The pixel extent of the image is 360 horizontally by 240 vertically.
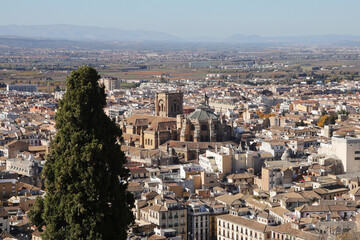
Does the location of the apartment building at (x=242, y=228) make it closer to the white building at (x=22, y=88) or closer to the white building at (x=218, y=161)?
the white building at (x=218, y=161)

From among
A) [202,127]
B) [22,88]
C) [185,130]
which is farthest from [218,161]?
[22,88]

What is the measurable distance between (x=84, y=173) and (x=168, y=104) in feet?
154

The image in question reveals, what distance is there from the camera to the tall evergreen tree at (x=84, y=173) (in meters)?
15.7

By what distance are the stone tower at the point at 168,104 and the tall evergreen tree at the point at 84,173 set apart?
46.0 m

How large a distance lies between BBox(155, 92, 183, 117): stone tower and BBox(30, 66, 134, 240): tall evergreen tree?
45954mm

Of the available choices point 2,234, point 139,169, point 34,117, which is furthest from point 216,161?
point 34,117

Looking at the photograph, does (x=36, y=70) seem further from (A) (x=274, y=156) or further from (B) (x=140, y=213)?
(B) (x=140, y=213)

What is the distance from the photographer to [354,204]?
119ft

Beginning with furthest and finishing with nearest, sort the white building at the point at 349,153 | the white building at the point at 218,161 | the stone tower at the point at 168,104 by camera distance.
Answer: the stone tower at the point at 168,104, the white building at the point at 349,153, the white building at the point at 218,161

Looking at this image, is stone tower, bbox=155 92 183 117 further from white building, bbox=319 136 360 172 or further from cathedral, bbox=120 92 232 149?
white building, bbox=319 136 360 172

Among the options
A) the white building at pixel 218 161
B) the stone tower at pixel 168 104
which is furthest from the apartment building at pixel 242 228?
the stone tower at pixel 168 104

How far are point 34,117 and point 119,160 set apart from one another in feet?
217

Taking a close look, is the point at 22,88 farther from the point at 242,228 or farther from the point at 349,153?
the point at 242,228

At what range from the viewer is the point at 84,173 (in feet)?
51.6
